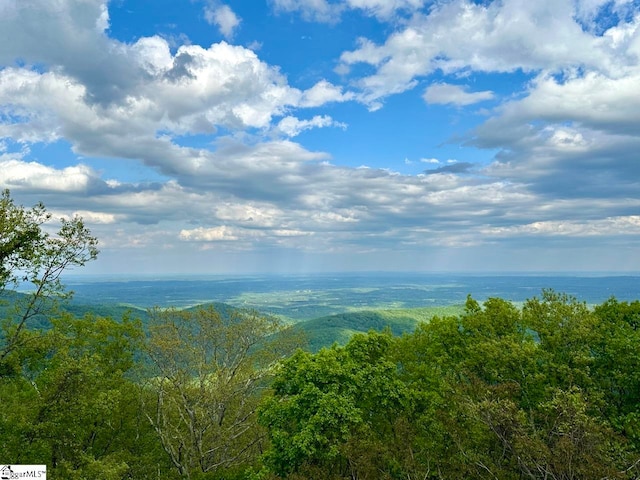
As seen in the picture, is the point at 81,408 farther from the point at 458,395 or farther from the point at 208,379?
the point at 458,395

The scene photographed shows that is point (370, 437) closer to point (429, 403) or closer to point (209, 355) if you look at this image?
point (429, 403)

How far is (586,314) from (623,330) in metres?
1.95

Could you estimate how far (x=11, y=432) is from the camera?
21469mm

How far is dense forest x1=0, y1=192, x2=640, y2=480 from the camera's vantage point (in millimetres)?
17297

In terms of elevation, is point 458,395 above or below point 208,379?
above

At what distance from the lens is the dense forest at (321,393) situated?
56.7ft

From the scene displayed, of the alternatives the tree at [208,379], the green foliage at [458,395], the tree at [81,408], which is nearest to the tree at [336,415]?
the green foliage at [458,395]

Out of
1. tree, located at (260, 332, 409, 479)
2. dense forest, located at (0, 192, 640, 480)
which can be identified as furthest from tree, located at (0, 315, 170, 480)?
tree, located at (260, 332, 409, 479)

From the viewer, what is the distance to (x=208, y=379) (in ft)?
101

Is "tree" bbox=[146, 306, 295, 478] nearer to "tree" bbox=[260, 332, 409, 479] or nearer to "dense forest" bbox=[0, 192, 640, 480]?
"dense forest" bbox=[0, 192, 640, 480]

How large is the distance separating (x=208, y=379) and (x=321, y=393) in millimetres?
13027

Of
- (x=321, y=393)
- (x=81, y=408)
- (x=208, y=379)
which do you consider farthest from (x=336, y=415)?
(x=208, y=379)

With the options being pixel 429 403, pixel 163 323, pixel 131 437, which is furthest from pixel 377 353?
pixel 131 437

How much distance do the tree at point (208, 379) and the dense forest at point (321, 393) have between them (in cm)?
15
